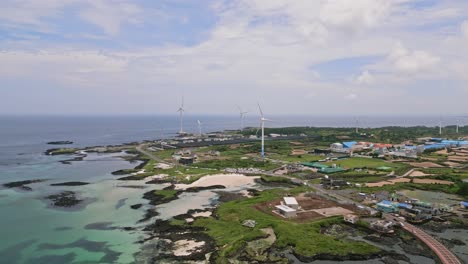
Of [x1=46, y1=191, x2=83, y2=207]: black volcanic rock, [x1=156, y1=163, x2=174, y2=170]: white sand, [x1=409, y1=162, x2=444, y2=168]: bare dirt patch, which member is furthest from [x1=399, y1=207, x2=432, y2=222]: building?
[x1=156, y1=163, x2=174, y2=170]: white sand

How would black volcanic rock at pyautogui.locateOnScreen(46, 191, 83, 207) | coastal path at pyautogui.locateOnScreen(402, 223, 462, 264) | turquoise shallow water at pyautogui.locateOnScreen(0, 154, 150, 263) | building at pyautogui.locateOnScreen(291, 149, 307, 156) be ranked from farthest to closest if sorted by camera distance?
1. building at pyautogui.locateOnScreen(291, 149, 307, 156)
2. black volcanic rock at pyautogui.locateOnScreen(46, 191, 83, 207)
3. turquoise shallow water at pyautogui.locateOnScreen(0, 154, 150, 263)
4. coastal path at pyautogui.locateOnScreen(402, 223, 462, 264)

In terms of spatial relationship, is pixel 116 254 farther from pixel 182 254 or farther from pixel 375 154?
pixel 375 154

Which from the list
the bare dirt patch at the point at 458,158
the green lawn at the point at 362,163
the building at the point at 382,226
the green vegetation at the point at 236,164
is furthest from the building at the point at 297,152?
the building at the point at 382,226

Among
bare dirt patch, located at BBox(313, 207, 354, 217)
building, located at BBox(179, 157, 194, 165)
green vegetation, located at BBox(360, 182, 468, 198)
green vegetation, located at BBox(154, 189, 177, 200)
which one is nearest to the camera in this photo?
bare dirt patch, located at BBox(313, 207, 354, 217)

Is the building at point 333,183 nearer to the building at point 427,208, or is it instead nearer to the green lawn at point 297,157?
the building at point 427,208

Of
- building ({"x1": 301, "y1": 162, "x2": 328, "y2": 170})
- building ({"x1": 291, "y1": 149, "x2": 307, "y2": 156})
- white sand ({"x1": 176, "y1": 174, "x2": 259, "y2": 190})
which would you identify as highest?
building ({"x1": 291, "y1": 149, "x2": 307, "y2": 156})

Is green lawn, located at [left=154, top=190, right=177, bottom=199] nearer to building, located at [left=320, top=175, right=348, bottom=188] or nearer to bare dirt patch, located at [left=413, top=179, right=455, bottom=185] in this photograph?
building, located at [left=320, top=175, right=348, bottom=188]
